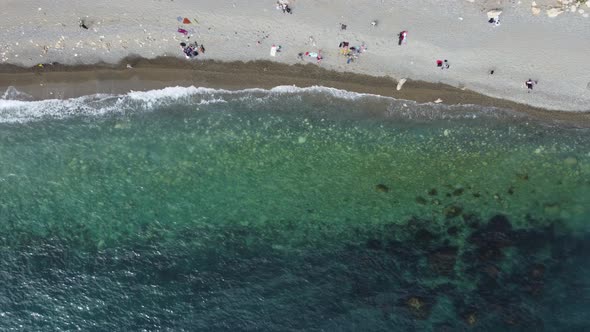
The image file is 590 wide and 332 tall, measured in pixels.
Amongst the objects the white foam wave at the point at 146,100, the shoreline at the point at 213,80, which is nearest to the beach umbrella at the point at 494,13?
the shoreline at the point at 213,80

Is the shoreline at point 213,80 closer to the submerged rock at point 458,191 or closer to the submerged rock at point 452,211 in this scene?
the submerged rock at point 458,191

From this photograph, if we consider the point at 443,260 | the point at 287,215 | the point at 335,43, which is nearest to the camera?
the point at 335,43

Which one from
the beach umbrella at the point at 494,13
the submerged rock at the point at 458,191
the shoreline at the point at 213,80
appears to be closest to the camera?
the beach umbrella at the point at 494,13

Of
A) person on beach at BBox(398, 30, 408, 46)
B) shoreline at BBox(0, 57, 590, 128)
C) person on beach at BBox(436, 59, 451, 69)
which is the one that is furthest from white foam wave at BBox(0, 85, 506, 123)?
person on beach at BBox(398, 30, 408, 46)

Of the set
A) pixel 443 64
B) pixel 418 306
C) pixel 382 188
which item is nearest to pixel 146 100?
pixel 382 188

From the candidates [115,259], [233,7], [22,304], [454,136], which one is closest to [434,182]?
[454,136]

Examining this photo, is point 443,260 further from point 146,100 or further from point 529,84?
point 146,100

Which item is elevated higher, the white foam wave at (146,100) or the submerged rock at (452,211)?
the white foam wave at (146,100)
